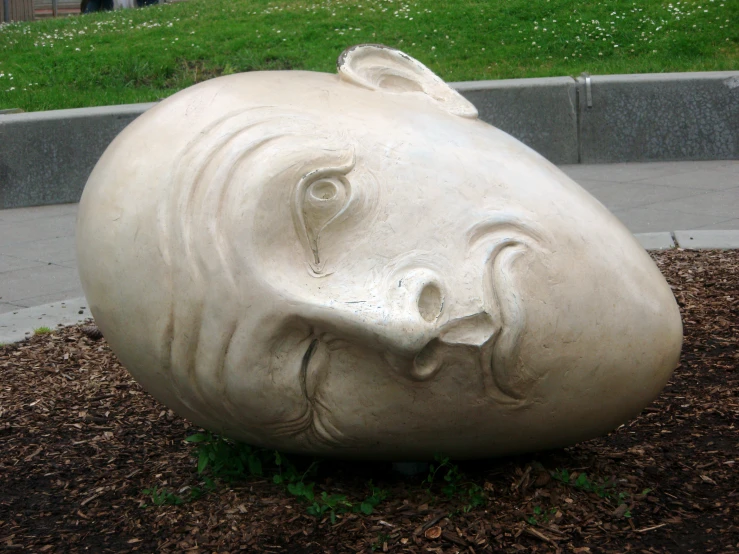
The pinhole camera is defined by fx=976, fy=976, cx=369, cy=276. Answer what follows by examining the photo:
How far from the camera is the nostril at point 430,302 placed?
2.65 meters

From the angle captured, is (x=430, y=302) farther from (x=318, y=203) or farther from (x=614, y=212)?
(x=614, y=212)

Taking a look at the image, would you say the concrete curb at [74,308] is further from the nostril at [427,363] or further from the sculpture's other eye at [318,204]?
the nostril at [427,363]

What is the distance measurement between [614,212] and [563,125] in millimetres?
2039

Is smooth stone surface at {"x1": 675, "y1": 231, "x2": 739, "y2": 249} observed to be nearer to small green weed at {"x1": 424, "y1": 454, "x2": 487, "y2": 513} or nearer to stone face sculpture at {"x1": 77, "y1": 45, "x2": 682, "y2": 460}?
stone face sculpture at {"x1": 77, "y1": 45, "x2": 682, "y2": 460}

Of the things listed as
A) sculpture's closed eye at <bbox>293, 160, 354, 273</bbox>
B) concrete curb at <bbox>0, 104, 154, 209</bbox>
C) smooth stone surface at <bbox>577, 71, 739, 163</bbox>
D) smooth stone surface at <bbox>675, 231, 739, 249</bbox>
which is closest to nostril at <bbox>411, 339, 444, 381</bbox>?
sculpture's closed eye at <bbox>293, 160, 354, 273</bbox>

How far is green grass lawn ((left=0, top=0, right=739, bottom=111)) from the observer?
34.0ft

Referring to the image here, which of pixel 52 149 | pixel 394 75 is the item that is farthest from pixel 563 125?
pixel 394 75

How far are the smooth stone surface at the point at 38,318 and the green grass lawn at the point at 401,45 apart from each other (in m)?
4.47

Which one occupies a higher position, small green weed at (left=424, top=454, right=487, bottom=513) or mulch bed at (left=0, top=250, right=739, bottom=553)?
small green weed at (left=424, top=454, right=487, bottom=513)

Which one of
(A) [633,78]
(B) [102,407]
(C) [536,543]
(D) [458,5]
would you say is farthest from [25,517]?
(D) [458,5]

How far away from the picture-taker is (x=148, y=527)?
310cm

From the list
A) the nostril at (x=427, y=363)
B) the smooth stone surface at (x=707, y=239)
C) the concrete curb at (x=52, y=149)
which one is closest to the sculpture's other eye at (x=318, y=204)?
the nostril at (x=427, y=363)

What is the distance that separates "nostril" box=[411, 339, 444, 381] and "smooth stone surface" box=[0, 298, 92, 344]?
10.6 ft

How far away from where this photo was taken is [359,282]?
266 centimetres
